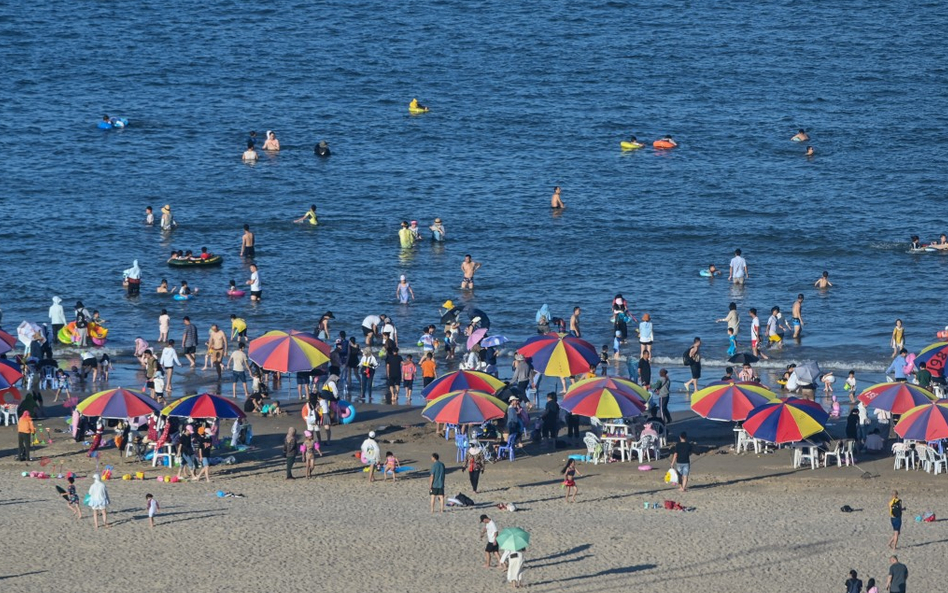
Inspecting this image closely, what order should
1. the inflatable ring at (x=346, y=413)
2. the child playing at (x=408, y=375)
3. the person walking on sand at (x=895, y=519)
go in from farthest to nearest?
the child playing at (x=408, y=375), the inflatable ring at (x=346, y=413), the person walking on sand at (x=895, y=519)

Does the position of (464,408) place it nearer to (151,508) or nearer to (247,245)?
(151,508)

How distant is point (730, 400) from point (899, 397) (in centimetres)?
315

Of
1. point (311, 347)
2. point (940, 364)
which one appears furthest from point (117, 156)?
point (940, 364)

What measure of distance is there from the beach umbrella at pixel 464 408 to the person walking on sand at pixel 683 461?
10.8ft

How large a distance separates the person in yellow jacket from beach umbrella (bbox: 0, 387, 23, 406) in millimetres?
2019

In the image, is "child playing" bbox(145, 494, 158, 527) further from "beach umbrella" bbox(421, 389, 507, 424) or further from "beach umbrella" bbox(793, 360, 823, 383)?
"beach umbrella" bbox(793, 360, 823, 383)

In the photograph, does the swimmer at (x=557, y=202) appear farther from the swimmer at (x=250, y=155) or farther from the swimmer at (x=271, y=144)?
the swimmer at (x=271, y=144)

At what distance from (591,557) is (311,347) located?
9.41 m

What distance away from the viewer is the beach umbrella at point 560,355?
105 ft

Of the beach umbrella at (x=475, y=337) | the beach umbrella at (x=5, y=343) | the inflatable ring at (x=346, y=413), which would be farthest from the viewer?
the beach umbrella at (x=475, y=337)

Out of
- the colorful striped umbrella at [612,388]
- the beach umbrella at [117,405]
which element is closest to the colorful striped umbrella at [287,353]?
the beach umbrella at [117,405]

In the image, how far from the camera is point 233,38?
259ft

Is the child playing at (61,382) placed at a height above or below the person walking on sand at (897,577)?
above

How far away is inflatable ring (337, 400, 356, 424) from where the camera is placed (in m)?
32.0
